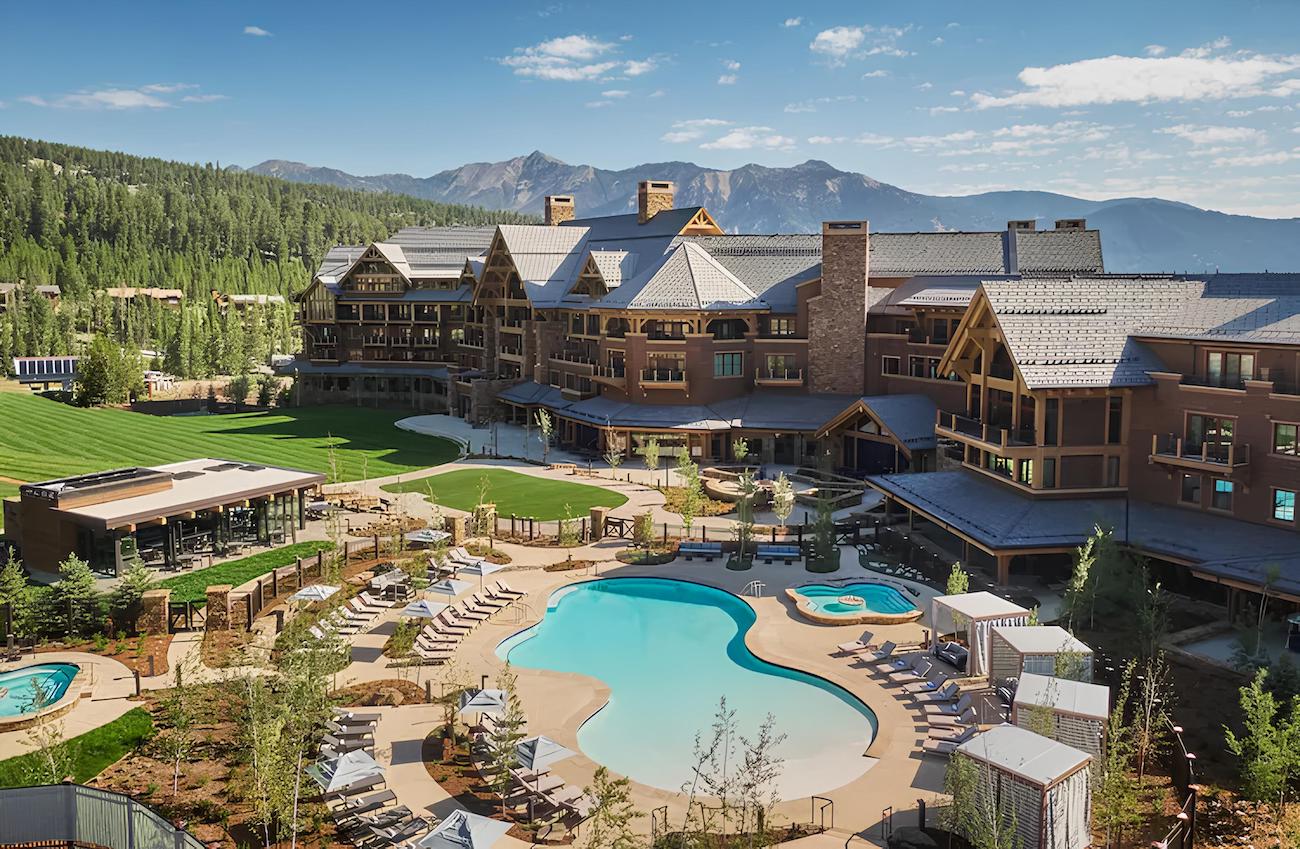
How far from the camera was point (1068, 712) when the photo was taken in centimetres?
2183

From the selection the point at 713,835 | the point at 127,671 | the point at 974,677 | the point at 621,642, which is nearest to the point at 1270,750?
the point at 974,677

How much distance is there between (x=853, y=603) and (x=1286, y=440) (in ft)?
47.6

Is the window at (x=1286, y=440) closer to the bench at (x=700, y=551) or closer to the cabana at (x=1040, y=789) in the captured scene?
the cabana at (x=1040, y=789)

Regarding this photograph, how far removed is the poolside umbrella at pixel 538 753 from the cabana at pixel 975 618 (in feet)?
39.7

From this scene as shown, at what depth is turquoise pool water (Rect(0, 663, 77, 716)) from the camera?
25875 mm

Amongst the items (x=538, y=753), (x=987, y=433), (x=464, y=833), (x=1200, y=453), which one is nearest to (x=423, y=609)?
(x=538, y=753)

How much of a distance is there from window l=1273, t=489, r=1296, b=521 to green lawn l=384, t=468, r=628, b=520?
89.6 ft

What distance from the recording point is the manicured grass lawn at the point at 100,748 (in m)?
22.5

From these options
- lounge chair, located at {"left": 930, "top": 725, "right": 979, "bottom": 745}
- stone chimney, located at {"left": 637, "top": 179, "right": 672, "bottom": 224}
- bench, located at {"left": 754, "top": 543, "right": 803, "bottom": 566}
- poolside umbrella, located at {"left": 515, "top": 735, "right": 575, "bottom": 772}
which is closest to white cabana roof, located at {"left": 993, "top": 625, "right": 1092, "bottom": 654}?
lounge chair, located at {"left": 930, "top": 725, "right": 979, "bottom": 745}

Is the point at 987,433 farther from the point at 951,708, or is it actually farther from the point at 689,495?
the point at 951,708

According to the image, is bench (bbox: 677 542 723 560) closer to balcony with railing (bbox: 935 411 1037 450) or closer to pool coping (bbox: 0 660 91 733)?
balcony with railing (bbox: 935 411 1037 450)

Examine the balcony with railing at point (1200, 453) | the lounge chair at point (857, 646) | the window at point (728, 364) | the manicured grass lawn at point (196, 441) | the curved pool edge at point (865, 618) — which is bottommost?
the lounge chair at point (857, 646)

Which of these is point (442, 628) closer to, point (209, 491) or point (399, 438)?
point (209, 491)

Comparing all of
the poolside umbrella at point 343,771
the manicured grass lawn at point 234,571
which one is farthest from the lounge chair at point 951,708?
the manicured grass lawn at point 234,571
